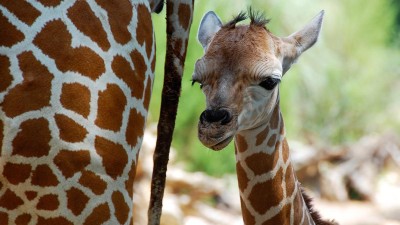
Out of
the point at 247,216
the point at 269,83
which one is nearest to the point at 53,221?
the point at 269,83

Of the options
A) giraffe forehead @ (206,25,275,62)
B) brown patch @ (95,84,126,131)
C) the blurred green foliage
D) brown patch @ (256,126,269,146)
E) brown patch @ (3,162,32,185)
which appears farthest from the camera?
the blurred green foliage

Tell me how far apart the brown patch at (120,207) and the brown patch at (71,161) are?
12 centimetres

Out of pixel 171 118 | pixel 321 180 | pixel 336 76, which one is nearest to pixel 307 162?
pixel 321 180

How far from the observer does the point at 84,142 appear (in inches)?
73.9

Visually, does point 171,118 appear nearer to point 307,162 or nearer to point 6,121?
point 6,121

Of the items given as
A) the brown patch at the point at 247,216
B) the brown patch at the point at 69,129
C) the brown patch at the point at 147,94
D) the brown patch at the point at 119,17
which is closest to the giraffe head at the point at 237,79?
the brown patch at the point at 247,216

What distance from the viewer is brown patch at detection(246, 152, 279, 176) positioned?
3.48 meters

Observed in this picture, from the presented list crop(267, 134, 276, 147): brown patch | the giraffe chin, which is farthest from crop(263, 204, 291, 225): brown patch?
the giraffe chin

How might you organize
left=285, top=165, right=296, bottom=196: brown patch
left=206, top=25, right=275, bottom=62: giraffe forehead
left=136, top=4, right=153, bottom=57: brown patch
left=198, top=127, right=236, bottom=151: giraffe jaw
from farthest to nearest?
left=285, top=165, right=296, bottom=196: brown patch → left=206, top=25, right=275, bottom=62: giraffe forehead → left=198, top=127, right=236, bottom=151: giraffe jaw → left=136, top=4, right=153, bottom=57: brown patch

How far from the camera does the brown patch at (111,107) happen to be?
191 centimetres

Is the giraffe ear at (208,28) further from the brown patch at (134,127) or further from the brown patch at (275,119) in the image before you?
the brown patch at (134,127)

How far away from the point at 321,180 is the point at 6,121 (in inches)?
437

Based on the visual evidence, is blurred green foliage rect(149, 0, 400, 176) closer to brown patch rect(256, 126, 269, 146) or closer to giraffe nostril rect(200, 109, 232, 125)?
brown patch rect(256, 126, 269, 146)

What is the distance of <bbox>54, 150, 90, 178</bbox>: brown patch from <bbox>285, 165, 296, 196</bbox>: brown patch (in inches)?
73.5
